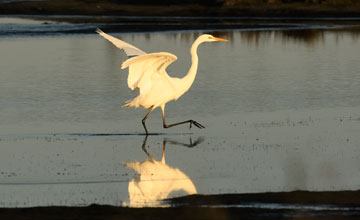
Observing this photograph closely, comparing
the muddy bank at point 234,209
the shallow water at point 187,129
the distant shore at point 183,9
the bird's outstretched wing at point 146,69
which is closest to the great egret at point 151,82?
the bird's outstretched wing at point 146,69

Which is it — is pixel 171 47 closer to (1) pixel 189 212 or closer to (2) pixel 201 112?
(2) pixel 201 112

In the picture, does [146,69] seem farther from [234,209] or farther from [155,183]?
[234,209]

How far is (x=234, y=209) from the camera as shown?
29.2ft

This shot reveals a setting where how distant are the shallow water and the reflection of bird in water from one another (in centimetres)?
4

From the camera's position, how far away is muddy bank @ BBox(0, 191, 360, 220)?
28.2 ft

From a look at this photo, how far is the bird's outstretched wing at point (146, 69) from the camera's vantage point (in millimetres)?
13828

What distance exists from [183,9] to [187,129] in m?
33.5

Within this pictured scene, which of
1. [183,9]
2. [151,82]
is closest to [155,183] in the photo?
[151,82]

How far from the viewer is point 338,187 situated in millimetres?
10094

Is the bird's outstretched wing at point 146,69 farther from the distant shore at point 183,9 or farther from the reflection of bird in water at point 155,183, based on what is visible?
the distant shore at point 183,9

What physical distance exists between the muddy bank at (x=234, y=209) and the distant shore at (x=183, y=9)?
3523 cm

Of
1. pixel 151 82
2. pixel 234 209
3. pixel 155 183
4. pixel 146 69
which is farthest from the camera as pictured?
pixel 151 82

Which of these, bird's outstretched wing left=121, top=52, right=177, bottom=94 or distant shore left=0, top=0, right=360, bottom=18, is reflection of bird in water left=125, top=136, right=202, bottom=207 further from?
distant shore left=0, top=0, right=360, bottom=18

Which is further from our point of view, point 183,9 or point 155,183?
point 183,9
